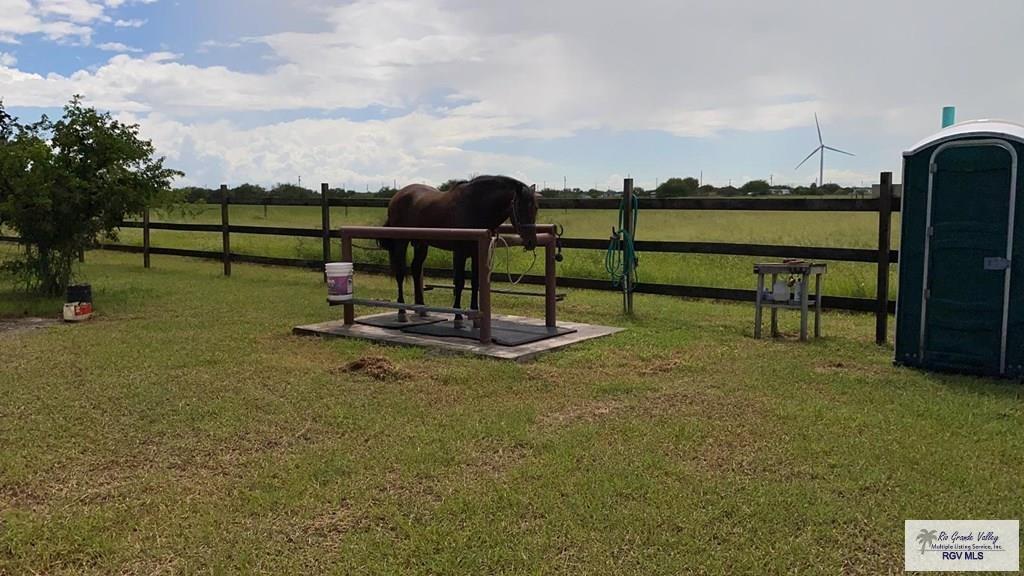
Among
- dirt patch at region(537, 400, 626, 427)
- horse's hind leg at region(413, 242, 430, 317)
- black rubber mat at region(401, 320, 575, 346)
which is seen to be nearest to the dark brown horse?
horse's hind leg at region(413, 242, 430, 317)

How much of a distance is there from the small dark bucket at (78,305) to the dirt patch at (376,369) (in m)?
3.91

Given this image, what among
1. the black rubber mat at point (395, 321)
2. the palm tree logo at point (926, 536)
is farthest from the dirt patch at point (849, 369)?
the black rubber mat at point (395, 321)

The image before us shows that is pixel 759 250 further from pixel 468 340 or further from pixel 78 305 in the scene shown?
pixel 78 305

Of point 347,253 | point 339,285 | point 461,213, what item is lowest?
point 339,285

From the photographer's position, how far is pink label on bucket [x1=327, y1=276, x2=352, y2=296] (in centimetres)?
674

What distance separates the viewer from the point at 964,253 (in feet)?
17.1

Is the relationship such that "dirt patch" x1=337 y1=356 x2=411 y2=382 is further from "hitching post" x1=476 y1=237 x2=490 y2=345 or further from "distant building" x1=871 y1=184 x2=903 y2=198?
"distant building" x1=871 y1=184 x2=903 y2=198

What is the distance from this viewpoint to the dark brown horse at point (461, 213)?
6379 millimetres

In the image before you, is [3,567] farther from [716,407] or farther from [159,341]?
[159,341]

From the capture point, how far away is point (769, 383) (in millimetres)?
Answer: 4941

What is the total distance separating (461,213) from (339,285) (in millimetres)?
1260

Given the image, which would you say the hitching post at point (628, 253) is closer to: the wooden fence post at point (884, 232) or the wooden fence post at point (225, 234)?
the wooden fence post at point (884, 232)

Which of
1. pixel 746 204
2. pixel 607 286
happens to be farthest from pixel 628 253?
pixel 746 204

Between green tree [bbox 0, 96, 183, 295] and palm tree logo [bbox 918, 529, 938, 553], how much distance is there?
29.2ft
